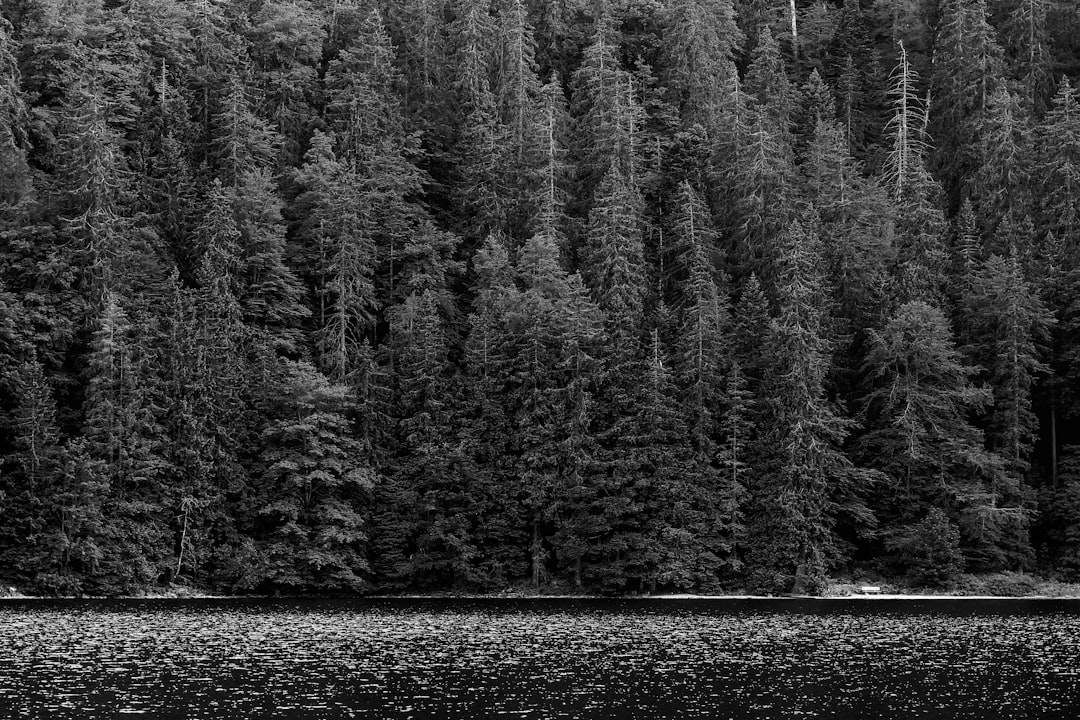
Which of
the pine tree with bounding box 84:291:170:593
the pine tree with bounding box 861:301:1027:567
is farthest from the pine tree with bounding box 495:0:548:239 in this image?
the pine tree with bounding box 84:291:170:593

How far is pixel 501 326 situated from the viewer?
84.8m

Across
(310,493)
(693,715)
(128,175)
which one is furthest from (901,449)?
(128,175)

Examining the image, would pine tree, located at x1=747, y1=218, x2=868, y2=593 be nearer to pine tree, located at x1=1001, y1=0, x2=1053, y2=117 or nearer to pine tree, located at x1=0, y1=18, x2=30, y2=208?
pine tree, located at x1=1001, y1=0, x2=1053, y2=117

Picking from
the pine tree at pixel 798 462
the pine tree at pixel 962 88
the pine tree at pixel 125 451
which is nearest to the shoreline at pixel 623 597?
the pine tree at pixel 798 462

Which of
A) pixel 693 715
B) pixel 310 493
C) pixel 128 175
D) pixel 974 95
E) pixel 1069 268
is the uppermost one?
pixel 974 95

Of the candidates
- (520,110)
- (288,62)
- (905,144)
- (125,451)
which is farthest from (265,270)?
(905,144)

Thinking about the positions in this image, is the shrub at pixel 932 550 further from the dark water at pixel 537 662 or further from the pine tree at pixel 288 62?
the pine tree at pixel 288 62

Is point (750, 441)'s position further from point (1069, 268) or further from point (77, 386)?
point (77, 386)

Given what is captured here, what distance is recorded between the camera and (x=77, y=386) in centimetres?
8069

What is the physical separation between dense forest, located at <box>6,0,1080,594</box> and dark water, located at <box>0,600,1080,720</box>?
9.44m

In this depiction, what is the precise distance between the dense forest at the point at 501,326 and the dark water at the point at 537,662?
9.44m

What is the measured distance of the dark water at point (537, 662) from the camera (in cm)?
3650

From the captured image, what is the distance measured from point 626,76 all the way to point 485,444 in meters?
36.5

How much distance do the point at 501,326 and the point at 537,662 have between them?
41.3 metres
